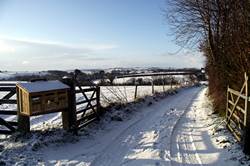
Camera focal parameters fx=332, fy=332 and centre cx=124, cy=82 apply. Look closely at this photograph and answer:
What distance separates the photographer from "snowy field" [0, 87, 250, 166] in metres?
8.69

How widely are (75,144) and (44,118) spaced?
6.35 meters

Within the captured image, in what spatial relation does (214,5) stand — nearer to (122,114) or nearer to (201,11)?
(201,11)

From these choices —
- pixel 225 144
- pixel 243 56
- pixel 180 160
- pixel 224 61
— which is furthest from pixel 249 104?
pixel 224 61

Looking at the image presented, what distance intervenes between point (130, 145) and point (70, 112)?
275 centimetres

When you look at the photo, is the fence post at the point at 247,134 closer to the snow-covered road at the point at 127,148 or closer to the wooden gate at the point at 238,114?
the wooden gate at the point at 238,114

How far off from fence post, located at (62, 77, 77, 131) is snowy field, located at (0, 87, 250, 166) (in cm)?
33

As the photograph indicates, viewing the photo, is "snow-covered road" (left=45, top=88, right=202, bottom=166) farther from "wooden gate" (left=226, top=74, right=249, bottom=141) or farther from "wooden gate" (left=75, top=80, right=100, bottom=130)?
"wooden gate" (left=226, top=74, right=249, bottom=141)

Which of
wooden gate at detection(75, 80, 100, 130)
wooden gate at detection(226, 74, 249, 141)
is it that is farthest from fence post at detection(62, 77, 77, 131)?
wooden gate at detection(226, 74, 249, 141)

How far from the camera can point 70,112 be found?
39.0 feet

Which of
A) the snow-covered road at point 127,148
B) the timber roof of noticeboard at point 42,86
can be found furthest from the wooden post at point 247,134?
the timber roof of noticeboard at point 42,86

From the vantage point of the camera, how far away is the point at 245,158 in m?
8.24

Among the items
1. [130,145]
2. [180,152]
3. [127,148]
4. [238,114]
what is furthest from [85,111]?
[238,114]

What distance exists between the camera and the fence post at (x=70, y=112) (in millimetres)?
11805

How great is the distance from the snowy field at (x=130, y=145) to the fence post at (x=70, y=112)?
0.33m
